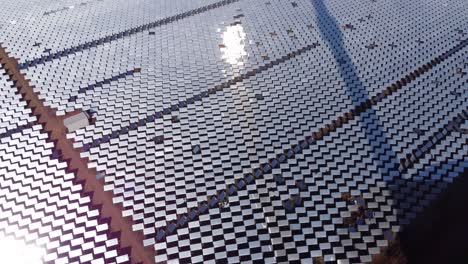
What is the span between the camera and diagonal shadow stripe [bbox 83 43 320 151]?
597 inches

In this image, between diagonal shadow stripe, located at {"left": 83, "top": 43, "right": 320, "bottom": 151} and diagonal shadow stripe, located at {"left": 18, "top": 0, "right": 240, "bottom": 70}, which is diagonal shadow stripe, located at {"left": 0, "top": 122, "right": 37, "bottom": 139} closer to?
diagonal shadow stripe, located at {"left": 83, "top": 43, "right": 320, "bottom": 151}

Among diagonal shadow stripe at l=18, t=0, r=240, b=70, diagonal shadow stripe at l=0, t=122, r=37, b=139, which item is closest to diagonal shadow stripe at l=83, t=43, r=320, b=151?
diagonal shadow stripe at l=0, t=122, r=37, b=139

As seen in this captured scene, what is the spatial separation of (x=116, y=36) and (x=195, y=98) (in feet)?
Result: 26.4

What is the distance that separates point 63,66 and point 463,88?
1901cm

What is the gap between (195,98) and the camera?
55.4 feet

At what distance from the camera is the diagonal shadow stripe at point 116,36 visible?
1975 centimetres

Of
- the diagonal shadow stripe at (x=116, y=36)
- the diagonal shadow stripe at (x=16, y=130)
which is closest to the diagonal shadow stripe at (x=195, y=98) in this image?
the diagonal shadow stripe at (x=16, y=130)

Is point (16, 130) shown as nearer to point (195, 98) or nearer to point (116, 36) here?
point (195, 98)

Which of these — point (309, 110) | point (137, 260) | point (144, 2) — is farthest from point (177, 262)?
point (144, 2)

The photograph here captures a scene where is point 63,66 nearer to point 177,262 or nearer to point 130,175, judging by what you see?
point 130,175

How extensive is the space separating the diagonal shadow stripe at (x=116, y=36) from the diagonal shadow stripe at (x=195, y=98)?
7.52 meters

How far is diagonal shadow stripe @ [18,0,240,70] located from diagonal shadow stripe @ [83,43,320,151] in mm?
7520

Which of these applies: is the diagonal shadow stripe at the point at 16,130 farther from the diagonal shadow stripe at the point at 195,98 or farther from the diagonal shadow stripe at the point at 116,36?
the diagonal shadow stripe at the point at 116,36

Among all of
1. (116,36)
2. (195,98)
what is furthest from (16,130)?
(116,36)
